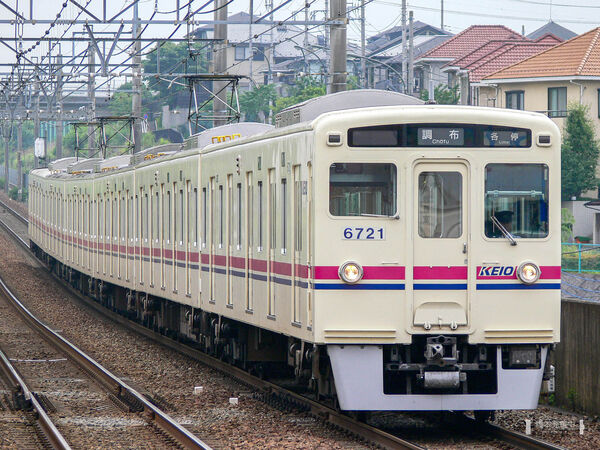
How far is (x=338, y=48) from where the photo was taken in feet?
52.3

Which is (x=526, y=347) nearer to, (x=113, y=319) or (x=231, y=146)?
(x=231, y=146)

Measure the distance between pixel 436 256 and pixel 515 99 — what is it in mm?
39568

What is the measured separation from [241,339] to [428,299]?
428cm

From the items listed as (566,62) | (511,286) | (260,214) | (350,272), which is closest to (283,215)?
(260,214)

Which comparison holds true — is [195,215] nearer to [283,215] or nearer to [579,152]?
[283,215]

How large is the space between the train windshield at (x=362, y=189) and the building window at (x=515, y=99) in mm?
38909

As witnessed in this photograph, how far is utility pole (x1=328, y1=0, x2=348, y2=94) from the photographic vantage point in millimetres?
15602

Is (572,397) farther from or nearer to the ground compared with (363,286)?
nearer to the ground

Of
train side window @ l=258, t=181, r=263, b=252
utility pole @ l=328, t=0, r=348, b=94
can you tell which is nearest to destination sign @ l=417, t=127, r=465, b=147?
train side window @ l=258, t=181, r=263, b=252

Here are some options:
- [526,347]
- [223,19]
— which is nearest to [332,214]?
[526,347]

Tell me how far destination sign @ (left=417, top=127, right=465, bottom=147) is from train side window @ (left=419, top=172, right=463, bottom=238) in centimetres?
24

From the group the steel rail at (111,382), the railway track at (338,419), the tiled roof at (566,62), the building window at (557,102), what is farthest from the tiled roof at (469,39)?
the railway track at (338,419)

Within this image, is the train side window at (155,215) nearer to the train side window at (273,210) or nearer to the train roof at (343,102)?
the train side window at (273,210)

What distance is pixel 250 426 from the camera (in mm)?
10688
